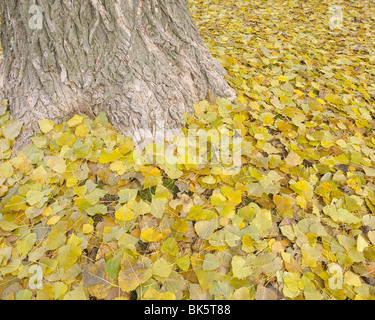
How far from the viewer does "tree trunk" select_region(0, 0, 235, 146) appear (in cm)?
156

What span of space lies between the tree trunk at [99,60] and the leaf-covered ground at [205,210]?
0.13 m

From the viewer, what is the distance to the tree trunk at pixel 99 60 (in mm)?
1558

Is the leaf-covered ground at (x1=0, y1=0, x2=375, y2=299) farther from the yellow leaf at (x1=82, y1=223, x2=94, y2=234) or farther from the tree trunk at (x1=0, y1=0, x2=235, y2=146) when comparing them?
the tree trunk at (x1=0, y1=0, x2=235, y2=146)

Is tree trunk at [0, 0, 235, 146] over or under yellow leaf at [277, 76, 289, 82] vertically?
over

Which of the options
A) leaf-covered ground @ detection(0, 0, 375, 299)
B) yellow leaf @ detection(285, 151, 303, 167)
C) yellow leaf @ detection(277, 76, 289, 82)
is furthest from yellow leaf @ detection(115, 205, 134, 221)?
yellow leaf @ detection(277, 76, 289, 82)

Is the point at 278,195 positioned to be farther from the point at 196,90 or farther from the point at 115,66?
the point at 115,66

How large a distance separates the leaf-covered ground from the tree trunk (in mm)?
134

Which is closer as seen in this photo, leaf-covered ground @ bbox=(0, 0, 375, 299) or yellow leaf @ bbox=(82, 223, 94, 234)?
leaf-covered ground @ bbox=(0, 0, 375, 299)

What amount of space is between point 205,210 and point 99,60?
1.21m

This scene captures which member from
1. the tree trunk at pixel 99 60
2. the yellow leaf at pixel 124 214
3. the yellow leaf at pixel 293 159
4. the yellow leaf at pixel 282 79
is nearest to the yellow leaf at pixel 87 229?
the yellow leaf at pixel 124 214

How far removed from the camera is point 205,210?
4.51 feet

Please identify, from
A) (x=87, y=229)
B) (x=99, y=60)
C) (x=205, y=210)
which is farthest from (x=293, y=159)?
(x=99, y=60)

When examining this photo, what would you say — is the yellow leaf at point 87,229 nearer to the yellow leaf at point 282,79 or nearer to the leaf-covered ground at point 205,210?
the leaf-covered ground at point 205,210
